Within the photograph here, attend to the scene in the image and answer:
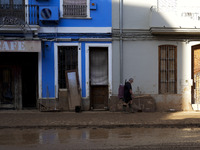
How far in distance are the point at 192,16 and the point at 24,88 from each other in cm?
876

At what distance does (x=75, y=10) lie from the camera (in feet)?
38.3

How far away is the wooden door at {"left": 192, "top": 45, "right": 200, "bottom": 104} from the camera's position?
40.1 feet

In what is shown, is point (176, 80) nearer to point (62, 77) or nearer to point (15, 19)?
point (62, 77)

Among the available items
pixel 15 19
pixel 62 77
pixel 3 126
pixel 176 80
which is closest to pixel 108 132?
pixel 3 126

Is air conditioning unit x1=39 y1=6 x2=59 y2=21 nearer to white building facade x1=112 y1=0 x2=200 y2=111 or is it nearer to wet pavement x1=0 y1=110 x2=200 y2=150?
white building facade x1=112 y1=0 x2=200 y2=111

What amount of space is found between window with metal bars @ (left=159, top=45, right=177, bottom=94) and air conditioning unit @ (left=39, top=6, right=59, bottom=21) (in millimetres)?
5167

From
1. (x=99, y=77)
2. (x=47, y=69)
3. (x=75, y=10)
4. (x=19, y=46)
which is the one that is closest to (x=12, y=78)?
(x=47, y=69)

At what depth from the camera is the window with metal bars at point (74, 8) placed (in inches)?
458

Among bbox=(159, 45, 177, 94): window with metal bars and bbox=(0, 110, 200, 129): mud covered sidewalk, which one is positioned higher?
bbox=(159, 45, 177, 94): window with metal bars

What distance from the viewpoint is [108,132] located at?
7.86 metres

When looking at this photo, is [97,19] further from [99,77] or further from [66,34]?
[99,77]

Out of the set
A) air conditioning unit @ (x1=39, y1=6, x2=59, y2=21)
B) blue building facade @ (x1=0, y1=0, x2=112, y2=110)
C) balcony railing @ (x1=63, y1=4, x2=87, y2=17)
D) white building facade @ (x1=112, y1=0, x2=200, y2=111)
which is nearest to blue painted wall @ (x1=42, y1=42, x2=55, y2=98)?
blue building facade @ (x1=0, y1=0, x2=112, y2=110)

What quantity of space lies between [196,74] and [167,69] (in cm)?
151

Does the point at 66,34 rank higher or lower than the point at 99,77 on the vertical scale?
higher
